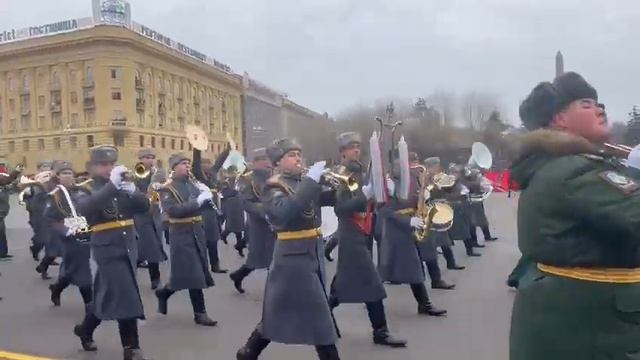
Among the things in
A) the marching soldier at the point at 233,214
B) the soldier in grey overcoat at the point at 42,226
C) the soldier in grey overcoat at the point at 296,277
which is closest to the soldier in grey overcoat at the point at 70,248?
the soldier in grey overcoat at the point at 42,226

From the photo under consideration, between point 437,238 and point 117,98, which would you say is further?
point 117,98

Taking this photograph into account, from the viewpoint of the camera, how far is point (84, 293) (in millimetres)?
7602

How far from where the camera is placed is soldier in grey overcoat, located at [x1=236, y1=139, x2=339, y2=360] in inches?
189

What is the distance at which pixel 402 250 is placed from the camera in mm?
7402

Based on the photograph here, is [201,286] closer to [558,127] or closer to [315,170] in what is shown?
[315,170]

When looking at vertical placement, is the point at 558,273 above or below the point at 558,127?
below

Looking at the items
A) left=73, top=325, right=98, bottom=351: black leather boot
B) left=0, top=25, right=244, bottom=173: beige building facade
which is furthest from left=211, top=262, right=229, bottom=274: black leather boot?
left=0, top=25, right=244, bottom=173: beige building facade

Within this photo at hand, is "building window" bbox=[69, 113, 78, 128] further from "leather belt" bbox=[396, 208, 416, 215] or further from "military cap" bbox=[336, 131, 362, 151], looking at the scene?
"military cap" bbox=[336, 131, 362, 151]

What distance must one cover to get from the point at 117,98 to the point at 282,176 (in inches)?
2080

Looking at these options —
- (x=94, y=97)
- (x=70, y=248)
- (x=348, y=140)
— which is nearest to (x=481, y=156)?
(x=348, y=140)

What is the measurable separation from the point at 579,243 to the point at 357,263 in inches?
144

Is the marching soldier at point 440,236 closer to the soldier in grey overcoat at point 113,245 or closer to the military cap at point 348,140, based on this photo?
the military cap at point 348,140

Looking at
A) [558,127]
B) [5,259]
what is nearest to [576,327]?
[558,127]

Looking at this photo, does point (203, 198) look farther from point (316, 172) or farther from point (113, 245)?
point (316, 172)
